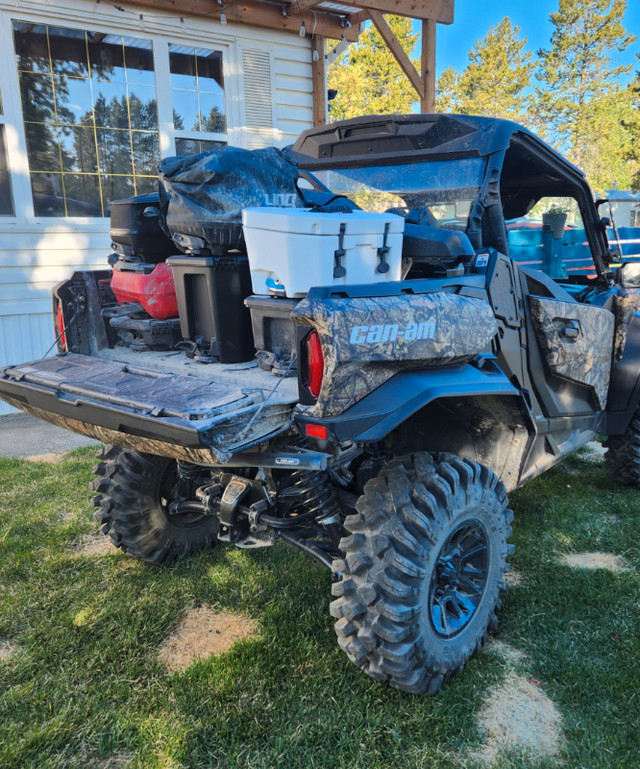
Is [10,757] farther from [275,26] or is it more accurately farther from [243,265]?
[275,26]

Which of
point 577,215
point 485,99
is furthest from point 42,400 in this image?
point 485,99

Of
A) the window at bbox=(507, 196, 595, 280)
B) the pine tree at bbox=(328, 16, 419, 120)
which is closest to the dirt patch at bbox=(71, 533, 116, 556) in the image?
the window at bbox=(507, 196, 595, 280)

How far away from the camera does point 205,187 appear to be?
9.34 ft

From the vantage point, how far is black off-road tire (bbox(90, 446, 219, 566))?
3.42m

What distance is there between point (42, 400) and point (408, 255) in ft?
5.50

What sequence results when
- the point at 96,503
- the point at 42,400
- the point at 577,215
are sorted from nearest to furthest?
the point at 42,400 < the point at 96,503 < the point at 577,215

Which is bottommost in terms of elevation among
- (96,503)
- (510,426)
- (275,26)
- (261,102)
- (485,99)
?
(96,503)

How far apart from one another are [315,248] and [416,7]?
640 centimetres

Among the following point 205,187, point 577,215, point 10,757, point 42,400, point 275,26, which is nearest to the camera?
point 10,757

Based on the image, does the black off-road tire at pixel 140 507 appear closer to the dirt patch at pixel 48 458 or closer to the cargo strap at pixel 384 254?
the cargo strap at pixel 384 254

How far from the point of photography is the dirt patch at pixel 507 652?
284 cm

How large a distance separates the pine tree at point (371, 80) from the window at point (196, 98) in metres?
31.9

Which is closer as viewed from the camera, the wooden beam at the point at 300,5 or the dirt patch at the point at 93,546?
the dirt patch at the point at 93,546

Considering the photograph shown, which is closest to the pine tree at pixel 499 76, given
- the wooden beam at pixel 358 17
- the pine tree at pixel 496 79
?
the pine tree at pixel 496 79
